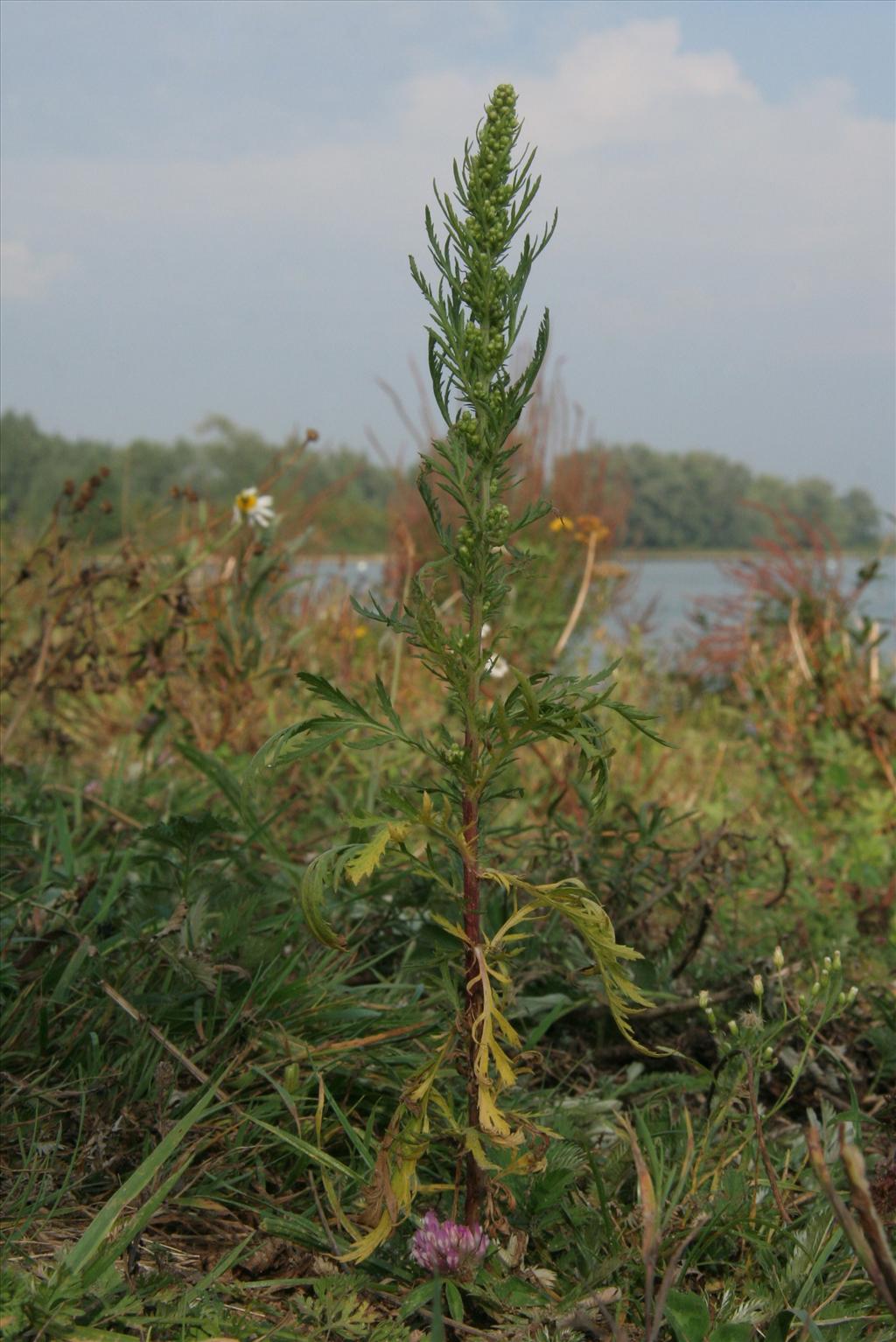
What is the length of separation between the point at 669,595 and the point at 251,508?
8895mm

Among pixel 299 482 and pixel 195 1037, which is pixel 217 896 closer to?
pixel 195 1037

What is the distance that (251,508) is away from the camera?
427 centimetres

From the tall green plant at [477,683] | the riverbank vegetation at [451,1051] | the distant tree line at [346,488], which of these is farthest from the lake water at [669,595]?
the tall green plant at [477,683]

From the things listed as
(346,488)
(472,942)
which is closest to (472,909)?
(472,942)

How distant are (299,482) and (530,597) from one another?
1.95 meters

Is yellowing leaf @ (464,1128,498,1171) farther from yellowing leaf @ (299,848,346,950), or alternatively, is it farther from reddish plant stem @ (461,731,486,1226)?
yellowing leaf @ (299,848,346,950)

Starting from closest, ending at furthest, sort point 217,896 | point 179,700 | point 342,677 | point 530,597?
point 217,896 → point 179,700 → point 342,677 → point 530,597

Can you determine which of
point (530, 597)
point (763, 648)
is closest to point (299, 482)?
point (530, 597)

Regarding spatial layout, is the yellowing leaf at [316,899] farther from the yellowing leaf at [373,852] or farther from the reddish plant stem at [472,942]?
the reddish plant stem at [472,942]

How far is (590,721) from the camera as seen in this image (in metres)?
1.36

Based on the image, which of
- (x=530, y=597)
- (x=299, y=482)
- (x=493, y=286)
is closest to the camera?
(x=493, y=286)

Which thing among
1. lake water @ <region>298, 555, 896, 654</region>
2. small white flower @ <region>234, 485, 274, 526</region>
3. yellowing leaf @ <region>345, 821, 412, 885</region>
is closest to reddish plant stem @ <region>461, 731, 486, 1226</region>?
yellowing leaf @ <region>345, 821, 412, 885</region>

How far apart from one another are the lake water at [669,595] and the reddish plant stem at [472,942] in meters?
4.34

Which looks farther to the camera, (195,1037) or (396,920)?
(396,920)
